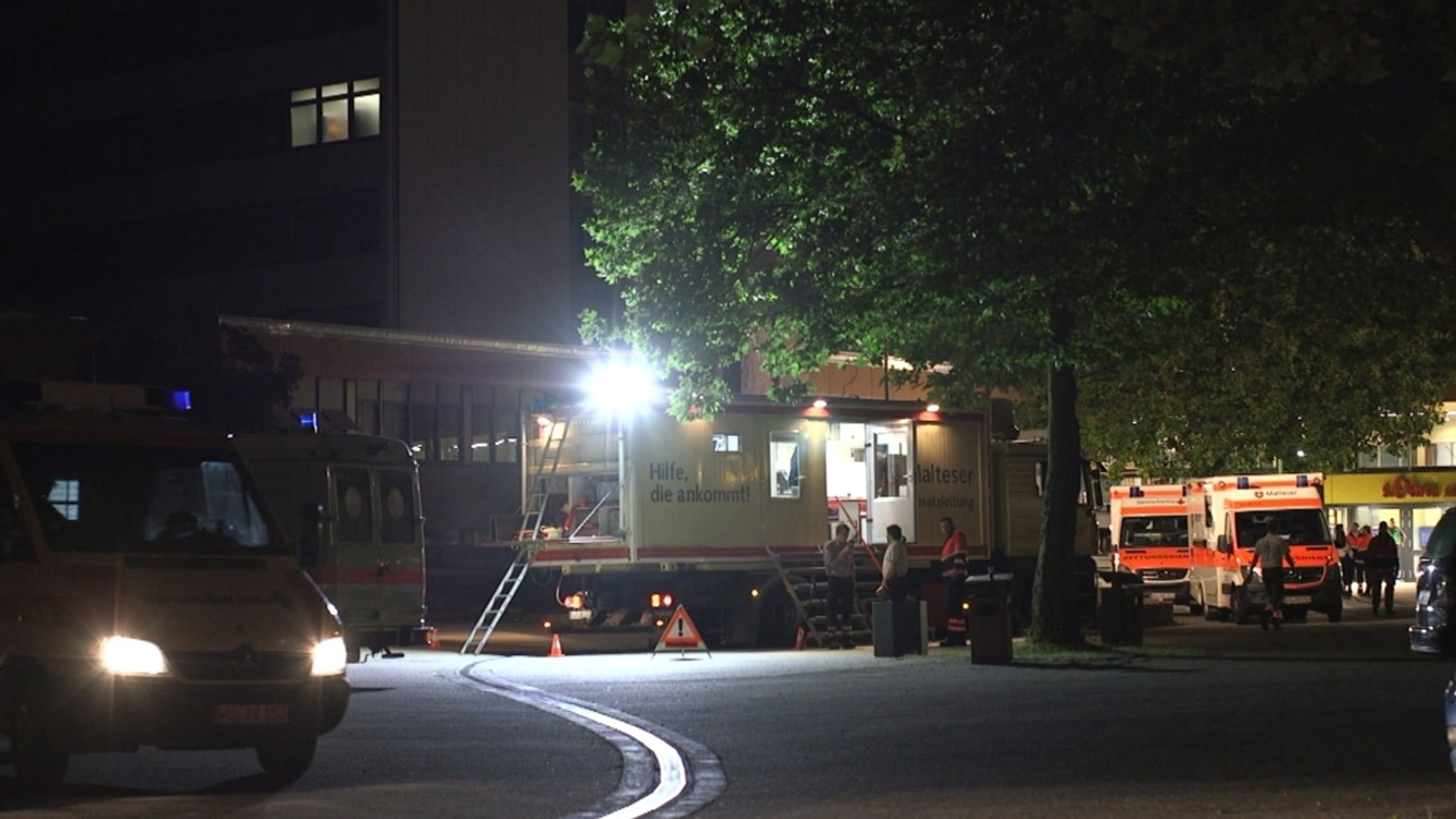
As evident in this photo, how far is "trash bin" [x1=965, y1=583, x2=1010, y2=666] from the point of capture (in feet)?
80.1

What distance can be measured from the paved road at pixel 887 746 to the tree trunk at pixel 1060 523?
263cm

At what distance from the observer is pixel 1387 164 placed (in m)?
15.6

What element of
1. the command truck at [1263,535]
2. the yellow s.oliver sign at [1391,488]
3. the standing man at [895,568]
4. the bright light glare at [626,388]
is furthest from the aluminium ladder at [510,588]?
the yellow s.oliver sign at [1391,488]

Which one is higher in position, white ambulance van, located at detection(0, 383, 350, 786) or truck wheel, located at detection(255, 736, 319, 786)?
white ambulance van, located at detection(0, 383, 350, 786)

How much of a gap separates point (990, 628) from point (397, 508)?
7.42 metres

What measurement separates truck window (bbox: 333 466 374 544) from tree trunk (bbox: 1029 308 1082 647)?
9.30 metres

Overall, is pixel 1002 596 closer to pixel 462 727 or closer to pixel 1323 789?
pixel 462 727


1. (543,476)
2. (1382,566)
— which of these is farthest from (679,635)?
(1382,566)

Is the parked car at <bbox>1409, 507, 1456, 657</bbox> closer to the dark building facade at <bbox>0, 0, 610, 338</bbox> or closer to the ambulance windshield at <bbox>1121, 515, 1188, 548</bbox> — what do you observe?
the ambulance windshield at <bbox>1121, 515, 1188, 548</bbox>

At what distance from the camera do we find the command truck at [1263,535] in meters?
38.5

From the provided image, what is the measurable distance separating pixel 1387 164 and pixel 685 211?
42.4 ft

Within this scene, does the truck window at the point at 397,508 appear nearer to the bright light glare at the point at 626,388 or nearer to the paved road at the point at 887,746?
the paved road at the point at 887,746

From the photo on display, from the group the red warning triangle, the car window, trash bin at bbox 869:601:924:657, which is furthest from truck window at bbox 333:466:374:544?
the car window

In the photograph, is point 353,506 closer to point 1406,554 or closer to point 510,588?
point 510,588
